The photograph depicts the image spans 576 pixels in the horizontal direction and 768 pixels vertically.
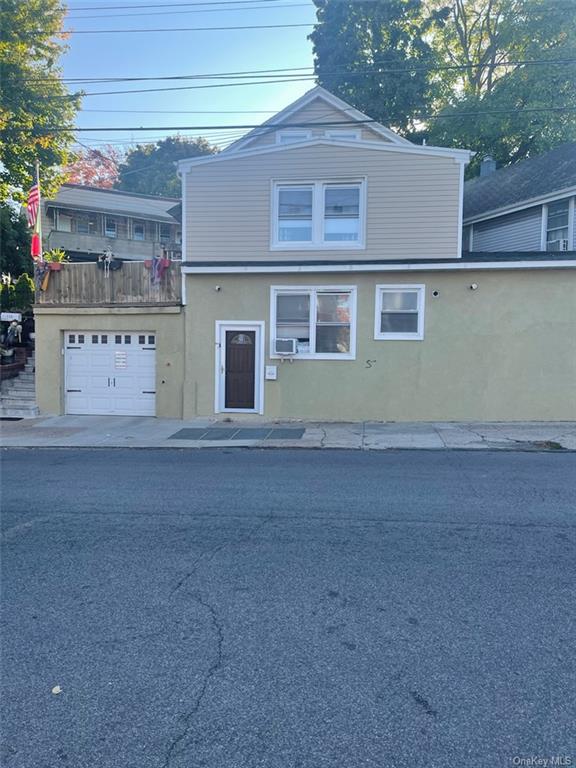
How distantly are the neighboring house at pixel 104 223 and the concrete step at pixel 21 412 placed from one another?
16771 millimetres

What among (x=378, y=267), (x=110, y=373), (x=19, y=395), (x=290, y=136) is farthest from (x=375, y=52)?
(x=19, y=395)

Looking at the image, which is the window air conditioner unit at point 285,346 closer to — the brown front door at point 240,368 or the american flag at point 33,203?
the brown front door at point 240,368

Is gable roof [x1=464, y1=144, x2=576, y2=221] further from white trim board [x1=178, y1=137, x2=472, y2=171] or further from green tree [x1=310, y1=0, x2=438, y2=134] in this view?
green tree [x1=310, y1=0, x2=438, y2=134]

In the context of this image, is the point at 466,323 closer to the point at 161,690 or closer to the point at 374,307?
the point at 374,307

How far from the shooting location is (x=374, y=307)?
13.3m

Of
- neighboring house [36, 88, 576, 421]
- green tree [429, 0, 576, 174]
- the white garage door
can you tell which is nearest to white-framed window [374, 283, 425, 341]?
neighboring house [36, 88, 576, 421]

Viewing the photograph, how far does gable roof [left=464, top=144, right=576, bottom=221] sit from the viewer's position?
15.2 meters

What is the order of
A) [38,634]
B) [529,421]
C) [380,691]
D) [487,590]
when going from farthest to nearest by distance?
[529,421]
[487,590]
[38,634]
[380,691]

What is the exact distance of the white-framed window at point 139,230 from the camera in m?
32.9

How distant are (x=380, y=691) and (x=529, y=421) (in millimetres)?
11376

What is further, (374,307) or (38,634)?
(374,307)

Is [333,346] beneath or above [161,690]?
above

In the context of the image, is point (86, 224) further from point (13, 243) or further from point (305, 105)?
point (305, 105)

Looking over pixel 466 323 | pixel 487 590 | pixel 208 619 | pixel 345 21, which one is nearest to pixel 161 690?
pixel 208 619
